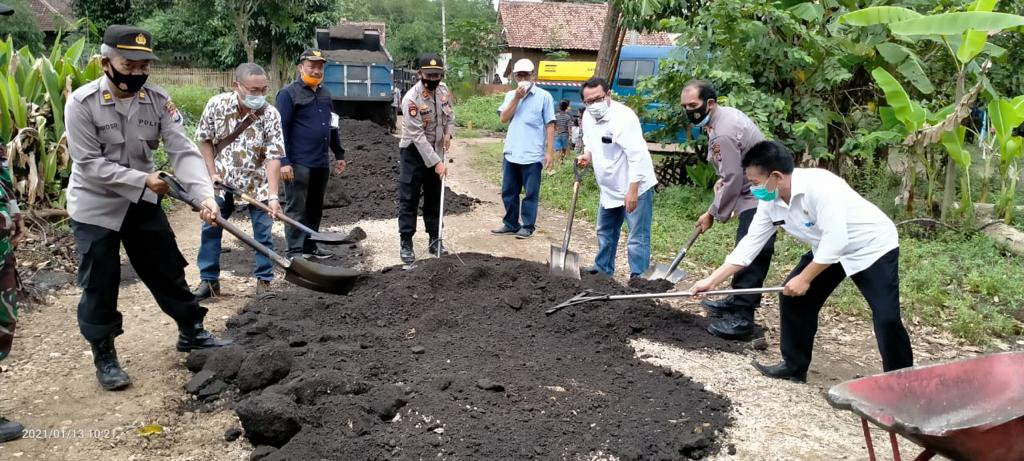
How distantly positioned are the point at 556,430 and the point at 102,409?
2346mm

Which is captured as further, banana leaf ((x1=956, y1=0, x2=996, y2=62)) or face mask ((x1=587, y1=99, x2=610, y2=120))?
banana leaf ((x1=956, y1=0, x2=996, y2=62))

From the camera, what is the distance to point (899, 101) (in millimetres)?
7055

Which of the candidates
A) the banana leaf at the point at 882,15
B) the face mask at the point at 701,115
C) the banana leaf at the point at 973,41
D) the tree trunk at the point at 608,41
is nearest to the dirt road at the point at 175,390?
the face mask at the point at 701,115

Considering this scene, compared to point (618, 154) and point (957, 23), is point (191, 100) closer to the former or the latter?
point (618, 154)

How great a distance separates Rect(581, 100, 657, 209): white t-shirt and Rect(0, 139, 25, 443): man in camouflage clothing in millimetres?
3931

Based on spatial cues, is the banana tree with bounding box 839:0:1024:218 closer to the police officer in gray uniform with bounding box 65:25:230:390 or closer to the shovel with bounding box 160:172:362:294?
the shovel with bounding box 160:172:362:294

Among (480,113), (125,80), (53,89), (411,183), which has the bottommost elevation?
(480,113)

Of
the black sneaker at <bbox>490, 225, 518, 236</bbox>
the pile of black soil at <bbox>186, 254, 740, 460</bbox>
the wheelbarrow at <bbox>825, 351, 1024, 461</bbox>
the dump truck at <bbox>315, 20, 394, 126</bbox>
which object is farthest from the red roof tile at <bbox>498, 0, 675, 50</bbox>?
the wheelbarrow at <bbox>825, 351, 1024, 461</bbox>

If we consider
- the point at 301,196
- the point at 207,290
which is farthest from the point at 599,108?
the point at 207,290

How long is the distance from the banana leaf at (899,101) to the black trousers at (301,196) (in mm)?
5160

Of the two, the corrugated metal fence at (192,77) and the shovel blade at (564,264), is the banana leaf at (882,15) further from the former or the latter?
the corrugated metal fence at (192,77)

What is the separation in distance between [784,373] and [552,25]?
3373cm

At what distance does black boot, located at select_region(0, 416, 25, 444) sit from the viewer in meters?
Result: 3.45

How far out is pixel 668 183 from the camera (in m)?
11.0
